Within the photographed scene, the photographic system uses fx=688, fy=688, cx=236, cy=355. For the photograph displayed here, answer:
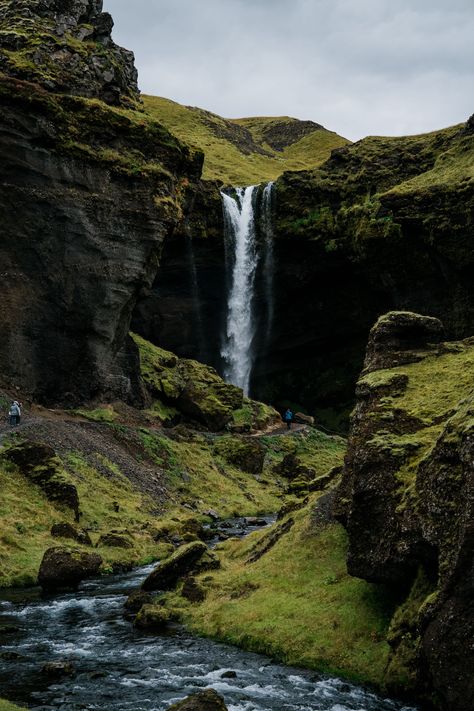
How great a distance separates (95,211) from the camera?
5903 cm

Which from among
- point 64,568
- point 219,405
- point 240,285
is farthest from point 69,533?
point 240,285

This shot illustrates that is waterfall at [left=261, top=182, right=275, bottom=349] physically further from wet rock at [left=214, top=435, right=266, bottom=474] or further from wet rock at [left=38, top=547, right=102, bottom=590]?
wet rock at [left=38, top=547, right=102, bottom=590]

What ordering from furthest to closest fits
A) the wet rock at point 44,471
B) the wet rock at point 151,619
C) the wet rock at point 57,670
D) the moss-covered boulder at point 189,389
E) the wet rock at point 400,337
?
the moss-covered boulder at point 189,389 → the wet rock at point 44,471 → the wet rock at point 400,337 → the wet rock at point 151,619 → the wet rock at point 57,670

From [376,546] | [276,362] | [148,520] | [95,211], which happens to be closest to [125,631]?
[376,546]

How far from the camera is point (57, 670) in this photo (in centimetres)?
1831

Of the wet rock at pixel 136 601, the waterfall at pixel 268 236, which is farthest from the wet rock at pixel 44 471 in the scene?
the waterfall at pixel 268 236

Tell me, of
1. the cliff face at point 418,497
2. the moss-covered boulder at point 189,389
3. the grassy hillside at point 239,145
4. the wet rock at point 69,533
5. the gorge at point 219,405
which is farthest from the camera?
the grassy hillside at point 239,145

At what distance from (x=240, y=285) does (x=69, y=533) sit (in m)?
55.9

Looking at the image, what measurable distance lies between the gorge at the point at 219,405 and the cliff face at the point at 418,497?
0.24 ft

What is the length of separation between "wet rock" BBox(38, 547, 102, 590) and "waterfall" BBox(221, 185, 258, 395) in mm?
59301

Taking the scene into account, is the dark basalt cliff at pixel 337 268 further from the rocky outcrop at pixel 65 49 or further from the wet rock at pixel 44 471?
the wet rock at pixel 44 471

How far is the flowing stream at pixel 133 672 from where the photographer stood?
16484 millimetres

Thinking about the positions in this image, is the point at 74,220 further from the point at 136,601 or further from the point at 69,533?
the point at 136,601

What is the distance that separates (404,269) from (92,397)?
122 feet
